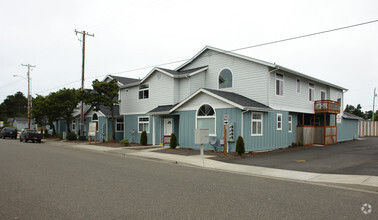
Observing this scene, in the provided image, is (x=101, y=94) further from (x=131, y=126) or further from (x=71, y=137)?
(x=71, y=137)

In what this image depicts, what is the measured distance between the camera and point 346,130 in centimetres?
2973

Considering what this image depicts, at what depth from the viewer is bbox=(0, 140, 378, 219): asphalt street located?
5406 mm

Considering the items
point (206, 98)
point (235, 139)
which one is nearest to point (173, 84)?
point (206, 98)

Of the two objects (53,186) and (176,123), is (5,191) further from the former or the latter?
(176,123)

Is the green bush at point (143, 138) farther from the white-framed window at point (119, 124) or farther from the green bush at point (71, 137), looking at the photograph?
the green bush at point (71, 137)

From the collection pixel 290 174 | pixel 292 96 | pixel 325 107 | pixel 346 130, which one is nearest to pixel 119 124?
pixel 292 96

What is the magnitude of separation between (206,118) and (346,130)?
19.6 m

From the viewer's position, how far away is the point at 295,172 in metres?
10.6

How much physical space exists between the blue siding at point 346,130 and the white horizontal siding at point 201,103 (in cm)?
1663

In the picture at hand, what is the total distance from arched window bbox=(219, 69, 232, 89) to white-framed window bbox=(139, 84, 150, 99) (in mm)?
6855

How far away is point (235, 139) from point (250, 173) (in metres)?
6.23

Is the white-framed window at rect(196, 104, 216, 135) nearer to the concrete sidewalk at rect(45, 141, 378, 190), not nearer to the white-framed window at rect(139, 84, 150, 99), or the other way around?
the concrete sidewalk at rect(45, 141, 378, 190)

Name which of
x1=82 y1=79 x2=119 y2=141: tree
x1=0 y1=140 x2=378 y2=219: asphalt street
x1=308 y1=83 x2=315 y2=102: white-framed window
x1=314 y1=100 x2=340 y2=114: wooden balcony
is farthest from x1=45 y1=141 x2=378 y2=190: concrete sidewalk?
x1=314 y1=100 x2=340 y2=114: wooden balcony

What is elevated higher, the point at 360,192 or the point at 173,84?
the point at 173,84
